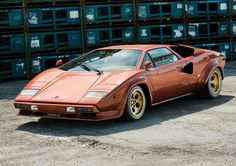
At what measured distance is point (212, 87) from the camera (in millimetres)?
10258

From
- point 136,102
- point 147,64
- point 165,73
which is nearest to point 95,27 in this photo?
point 165,73

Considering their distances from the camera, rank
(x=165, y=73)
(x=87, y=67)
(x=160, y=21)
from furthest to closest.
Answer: (x=160, y=21) → (x=165, y=73) → (x=87, y=67)

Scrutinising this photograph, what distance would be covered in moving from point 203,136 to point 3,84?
7935 millimetres

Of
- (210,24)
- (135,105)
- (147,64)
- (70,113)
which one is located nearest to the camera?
(70,113)

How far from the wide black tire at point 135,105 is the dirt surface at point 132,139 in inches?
5.0

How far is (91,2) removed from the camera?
15.0 metres

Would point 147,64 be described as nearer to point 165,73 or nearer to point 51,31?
point 165,73

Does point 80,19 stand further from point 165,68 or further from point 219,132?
point 219,132

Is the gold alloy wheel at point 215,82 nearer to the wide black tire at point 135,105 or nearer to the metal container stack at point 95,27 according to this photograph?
the wide black tire at point 135,105

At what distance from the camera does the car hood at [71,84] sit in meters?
7.66

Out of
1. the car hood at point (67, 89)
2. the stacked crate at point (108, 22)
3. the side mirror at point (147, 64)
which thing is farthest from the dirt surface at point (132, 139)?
the stacked crate at point (108, 22)

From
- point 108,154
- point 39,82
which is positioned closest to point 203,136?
point 108,154

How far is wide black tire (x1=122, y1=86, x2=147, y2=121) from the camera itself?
7.90 m

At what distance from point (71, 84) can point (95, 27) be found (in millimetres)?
7345
